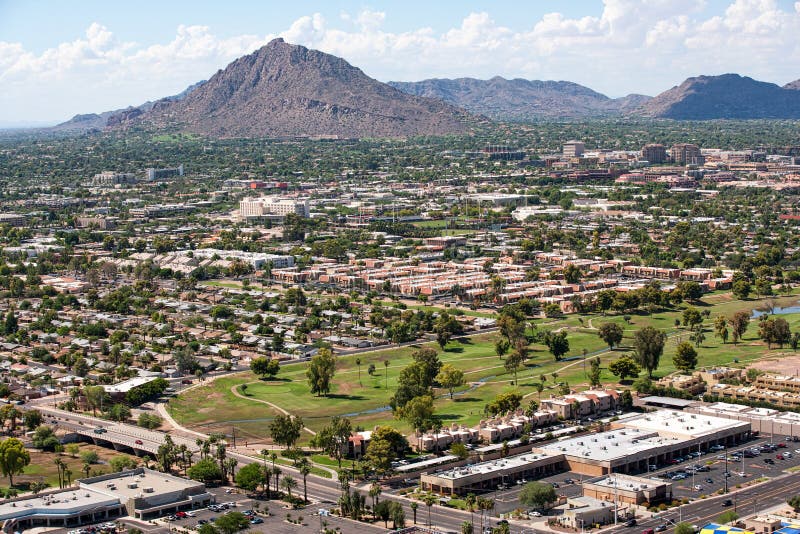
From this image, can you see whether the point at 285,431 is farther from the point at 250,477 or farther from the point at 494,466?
the point at 494,466

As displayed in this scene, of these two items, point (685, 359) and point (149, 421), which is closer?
point (149, 421)

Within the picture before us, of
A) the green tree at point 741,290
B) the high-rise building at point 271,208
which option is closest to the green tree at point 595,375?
the green tree at point 741,290

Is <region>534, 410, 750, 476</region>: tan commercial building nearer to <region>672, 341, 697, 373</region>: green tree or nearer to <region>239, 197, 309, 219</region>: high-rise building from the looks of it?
<region>672, 341, 697, 373</region>: green tree

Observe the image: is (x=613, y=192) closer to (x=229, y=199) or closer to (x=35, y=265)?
(x=229, y=199)

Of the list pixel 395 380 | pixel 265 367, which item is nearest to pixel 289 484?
pixel 395 380

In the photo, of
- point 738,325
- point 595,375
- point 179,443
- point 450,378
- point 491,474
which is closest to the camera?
point 491,474

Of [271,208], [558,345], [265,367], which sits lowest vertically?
[265,367]

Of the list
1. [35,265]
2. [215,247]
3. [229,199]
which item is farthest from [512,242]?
[229,199]
